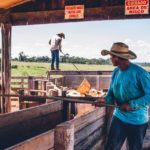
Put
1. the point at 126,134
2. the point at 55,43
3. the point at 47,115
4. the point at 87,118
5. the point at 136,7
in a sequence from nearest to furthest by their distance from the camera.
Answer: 1. the point at 87,118
2. the point at 126,134
3. the point at 47,115
4. the point at 136,7
5. the point at 55,43

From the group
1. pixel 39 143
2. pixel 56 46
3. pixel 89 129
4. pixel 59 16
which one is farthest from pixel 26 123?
pixel 56 46

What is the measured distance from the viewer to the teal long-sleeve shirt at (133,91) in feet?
14.6

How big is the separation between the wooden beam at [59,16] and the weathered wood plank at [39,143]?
499cm

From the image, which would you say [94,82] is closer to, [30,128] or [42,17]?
[42,17]

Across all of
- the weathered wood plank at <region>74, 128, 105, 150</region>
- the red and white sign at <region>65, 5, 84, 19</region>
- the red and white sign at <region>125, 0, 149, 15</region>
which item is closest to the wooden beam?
the red and white sign at <region>65, 5, 84, 19</region>

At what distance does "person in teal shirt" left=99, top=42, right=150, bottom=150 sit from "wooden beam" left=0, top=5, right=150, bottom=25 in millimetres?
3485

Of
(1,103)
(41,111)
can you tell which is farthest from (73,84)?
(41,111)

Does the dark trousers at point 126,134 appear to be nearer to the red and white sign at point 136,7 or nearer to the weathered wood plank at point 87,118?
the weathered wood plank at point 87,118

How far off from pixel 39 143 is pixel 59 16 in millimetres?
5830

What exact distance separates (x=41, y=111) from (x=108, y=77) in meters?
8.31

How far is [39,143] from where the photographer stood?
334 cm

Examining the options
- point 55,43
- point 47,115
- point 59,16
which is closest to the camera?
point 47,115

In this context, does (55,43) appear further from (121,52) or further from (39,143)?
(39,143)

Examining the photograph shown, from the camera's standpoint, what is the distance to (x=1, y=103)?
371 inches
